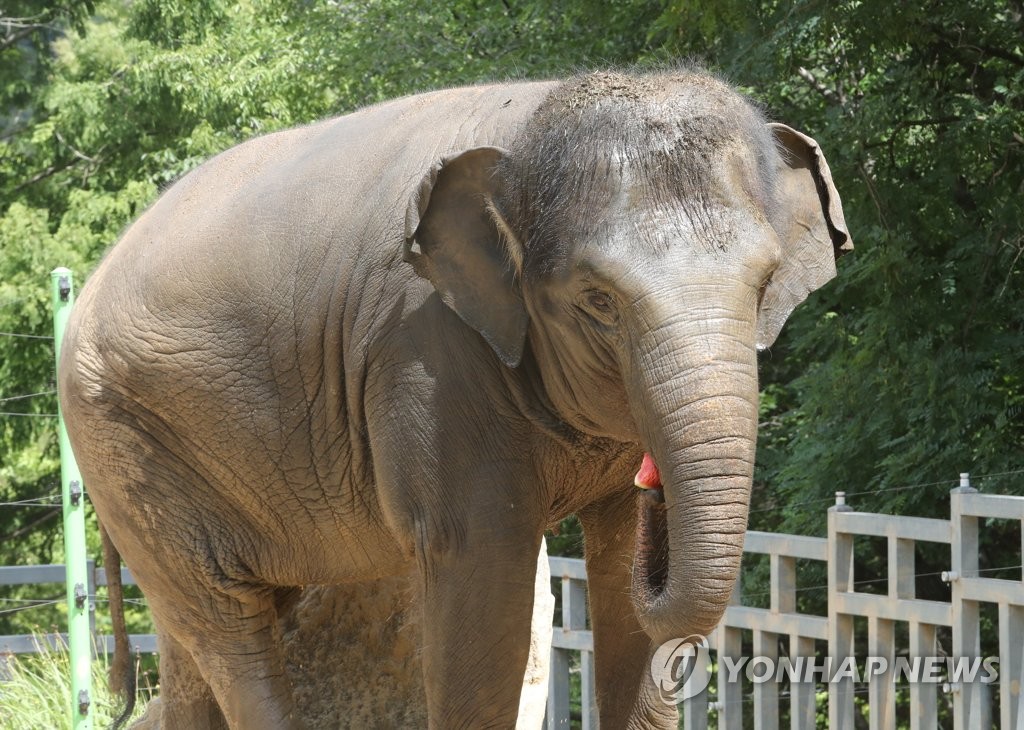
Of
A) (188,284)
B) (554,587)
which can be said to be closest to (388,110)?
(188,284)

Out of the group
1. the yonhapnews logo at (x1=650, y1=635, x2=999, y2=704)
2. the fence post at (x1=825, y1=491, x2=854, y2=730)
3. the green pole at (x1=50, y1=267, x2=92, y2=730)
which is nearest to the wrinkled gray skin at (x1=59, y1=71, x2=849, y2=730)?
the yonhapnews logo at (x1=650, y1=635, x2=999, y2=704)

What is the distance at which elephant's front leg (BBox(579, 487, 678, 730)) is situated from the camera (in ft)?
12.9

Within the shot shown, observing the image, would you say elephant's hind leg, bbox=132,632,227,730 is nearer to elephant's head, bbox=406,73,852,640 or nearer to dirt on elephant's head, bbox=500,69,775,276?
elephant's head, bbox=406,73,852,640

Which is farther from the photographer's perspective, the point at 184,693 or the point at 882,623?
the point at 882,623

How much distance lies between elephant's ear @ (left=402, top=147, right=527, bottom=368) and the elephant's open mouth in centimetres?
42

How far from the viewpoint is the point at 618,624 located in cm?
400

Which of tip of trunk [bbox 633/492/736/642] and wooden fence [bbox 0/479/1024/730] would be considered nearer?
tip of trunk [bbox 633/492/736/642]

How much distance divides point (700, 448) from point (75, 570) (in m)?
4.95

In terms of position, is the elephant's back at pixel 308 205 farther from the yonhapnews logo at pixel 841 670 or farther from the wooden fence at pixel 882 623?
the wooden fence at pixel 882 623

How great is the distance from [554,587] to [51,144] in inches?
449

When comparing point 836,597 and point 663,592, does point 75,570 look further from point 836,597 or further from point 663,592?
point 663,592

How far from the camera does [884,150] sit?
8.16m

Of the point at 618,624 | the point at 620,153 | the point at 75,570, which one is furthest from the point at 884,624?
the point at 75,570

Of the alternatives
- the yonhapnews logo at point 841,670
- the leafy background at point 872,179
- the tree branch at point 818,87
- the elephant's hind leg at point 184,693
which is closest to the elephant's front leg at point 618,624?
the yonhapnews logo at point 841,670
